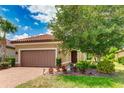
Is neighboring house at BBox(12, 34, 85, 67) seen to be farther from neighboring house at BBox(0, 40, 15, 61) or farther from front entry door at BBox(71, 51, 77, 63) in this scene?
neighboring house at BBox(0, 40, 15, 61)

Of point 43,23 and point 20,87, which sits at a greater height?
point 43,23

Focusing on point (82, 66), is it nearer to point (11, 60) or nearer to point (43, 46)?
point (43, 46)

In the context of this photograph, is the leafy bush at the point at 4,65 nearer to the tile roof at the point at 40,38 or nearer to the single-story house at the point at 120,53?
the tile roof at the point at 40,38

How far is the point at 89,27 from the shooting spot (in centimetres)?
1327

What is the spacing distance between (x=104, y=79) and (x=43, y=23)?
442 centimetres

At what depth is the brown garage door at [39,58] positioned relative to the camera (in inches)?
606

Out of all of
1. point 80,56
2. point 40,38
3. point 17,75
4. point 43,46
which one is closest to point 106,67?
point 80,56

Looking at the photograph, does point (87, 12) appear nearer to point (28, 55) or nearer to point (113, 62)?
point (113, 62)

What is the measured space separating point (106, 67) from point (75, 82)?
7.90 ft

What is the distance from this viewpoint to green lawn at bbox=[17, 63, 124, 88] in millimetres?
11711

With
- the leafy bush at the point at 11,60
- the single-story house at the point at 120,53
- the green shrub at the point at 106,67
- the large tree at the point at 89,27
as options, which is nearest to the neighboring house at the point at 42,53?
the leafy bush at the point at 11,60

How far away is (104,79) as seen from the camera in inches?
499
